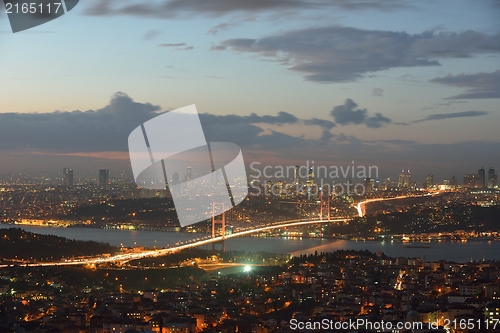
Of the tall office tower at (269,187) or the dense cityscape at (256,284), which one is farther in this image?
the tall office tower at (269,187)

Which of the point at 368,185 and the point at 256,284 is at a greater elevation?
the point at 256,284

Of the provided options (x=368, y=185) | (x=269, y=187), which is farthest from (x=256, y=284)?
(x=368, y=185)

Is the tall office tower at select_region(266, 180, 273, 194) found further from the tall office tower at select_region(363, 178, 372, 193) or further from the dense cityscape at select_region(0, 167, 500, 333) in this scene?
the tall office tower at select_region(363, 178, 372, 193)

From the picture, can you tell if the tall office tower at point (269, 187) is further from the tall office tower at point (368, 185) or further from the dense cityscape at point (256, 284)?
the tall office tower at point (368, 185)

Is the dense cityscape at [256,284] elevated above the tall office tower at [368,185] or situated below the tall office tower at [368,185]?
above

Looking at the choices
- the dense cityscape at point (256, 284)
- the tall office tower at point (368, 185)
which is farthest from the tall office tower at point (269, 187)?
the tall office tower at point (368, 185)

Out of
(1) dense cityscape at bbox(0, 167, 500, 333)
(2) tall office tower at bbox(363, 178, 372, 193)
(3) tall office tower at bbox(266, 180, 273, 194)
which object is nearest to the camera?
(1) dense cityscape at bbox(0, 167, 500, 333)

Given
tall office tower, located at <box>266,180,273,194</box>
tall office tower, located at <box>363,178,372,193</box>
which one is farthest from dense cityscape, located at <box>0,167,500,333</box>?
tall office tower, located at <box>363,178,372,193</box>

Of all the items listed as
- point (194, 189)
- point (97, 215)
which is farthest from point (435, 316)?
point (97, 215)

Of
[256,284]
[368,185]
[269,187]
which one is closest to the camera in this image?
[256,284]

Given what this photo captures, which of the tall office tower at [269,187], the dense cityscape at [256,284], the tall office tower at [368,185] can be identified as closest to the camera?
the dense cityscape at [256,284]

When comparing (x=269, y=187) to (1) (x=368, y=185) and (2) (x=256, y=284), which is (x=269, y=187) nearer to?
(1) (x=368, y=185)
